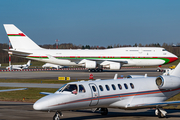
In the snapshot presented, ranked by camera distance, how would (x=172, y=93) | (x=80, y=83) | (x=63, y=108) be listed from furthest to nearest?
(x=172, y=93) → (x=80, y=83) → (x=63, y=108)

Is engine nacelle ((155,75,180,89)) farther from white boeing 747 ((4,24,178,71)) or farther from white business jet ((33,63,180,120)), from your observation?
white boeing 747 ((4,24,178,71))

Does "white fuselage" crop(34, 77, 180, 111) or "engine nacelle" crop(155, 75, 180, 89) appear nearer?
"white fuselage" crop(34, 77, 180, 111)

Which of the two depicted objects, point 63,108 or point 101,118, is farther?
point 101,118

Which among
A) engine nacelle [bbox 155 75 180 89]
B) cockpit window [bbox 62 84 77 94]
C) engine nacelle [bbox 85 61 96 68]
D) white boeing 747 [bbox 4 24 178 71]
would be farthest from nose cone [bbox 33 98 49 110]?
white boeing 747 [bbox 4 24 178 71]

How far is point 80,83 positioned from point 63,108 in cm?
193

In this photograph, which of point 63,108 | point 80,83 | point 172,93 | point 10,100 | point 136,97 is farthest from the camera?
point 10,100

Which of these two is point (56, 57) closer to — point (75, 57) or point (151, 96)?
point (75, 57)

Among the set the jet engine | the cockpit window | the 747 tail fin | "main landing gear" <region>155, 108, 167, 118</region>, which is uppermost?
the 747 tail fin

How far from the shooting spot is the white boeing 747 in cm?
6675

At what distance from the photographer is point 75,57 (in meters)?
67.0

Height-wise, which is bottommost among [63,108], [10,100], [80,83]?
[10,100]

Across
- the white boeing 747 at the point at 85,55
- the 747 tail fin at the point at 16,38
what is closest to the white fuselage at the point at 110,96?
the white boeing 747 at the point at 85,55

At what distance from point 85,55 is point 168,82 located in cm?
4964

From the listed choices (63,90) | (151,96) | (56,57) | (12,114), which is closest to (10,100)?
(12,114)
